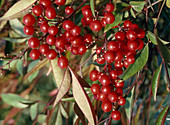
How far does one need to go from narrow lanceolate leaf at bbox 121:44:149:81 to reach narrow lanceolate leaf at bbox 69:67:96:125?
11cm

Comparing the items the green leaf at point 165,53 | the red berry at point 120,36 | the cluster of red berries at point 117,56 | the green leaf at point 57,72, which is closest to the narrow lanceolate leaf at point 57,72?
the green leaf at point 57,72

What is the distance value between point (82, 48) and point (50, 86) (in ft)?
3.39

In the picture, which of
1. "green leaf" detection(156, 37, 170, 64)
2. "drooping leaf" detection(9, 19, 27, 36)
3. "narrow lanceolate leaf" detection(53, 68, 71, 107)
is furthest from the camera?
"drooping leaf" detection(9, 19, 27, 36)

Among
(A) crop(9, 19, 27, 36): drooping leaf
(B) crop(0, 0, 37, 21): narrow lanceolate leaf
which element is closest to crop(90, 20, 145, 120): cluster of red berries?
(B) crop(0, 0, 37, 21): narrow lanceolate leaf

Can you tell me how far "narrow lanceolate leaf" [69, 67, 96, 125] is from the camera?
46 centimetres

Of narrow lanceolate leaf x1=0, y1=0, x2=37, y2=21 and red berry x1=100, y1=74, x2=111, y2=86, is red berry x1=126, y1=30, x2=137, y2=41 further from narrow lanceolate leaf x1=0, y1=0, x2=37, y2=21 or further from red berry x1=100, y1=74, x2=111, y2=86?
narrow lanceolate leaf x1=0, y1=0, x2=37, y2=21

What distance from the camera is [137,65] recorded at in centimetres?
50

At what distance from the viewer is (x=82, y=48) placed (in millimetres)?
531

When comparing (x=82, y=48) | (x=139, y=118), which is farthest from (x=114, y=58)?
(x=139, y=118)

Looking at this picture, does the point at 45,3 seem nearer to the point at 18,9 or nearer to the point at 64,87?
the point at 18,9

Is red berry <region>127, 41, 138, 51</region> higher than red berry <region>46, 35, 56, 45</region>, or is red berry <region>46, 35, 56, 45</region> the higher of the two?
red berry <region>46, 35, 56, 45</region>

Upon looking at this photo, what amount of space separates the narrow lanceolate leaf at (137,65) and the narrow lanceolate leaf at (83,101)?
108 millimetres

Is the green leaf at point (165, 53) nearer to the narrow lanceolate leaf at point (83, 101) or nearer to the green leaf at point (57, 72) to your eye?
the narrow lanceolate leaf at point (83, 101)

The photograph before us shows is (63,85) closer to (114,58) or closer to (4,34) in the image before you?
(114,58)
